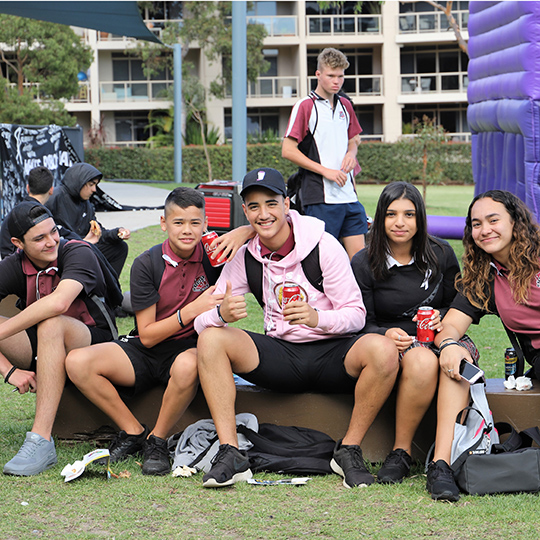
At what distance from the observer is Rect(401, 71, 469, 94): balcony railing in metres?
37.5

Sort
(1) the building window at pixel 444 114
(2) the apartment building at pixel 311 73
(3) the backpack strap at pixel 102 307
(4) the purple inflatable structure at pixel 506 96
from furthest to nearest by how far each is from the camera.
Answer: (1) the building window at pixel 444 114 → (2) the apartment building at pixel 311 73 → (4) the purple inflatable structure at pixel 506 96 → (3) the backpack strap at pixel 102 307

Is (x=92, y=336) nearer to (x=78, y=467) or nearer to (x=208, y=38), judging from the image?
(x=78, y=467)

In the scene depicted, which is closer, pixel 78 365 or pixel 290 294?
pixel 290 294

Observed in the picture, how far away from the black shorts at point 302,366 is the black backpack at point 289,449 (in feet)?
0.74

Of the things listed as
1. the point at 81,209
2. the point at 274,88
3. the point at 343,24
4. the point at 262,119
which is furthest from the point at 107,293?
the point at 343,24

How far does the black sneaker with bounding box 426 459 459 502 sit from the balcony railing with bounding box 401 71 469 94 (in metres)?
35.9

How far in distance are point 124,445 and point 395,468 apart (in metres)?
1.38

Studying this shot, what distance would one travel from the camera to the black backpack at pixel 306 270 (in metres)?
3.87

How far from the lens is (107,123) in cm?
3781

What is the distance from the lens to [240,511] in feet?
10.6

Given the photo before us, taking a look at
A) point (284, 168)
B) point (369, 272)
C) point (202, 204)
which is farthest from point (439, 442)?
point (284, 168)

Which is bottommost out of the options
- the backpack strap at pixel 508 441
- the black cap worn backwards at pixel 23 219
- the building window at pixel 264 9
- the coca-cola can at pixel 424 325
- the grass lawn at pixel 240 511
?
the grass lawn at pixel 240 511

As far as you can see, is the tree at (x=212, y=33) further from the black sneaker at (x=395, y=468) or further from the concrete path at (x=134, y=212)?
the black sneaker at (x=395, y=468)

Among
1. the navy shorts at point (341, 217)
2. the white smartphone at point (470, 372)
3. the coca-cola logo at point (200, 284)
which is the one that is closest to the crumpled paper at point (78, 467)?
the coca-cola logo at point (200, 284)
